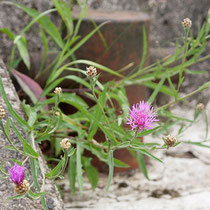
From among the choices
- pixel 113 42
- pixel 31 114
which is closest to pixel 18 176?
pixel 31 114

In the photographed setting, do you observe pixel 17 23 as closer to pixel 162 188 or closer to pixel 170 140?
pixel 162 188

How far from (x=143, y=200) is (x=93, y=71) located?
2.47 ft

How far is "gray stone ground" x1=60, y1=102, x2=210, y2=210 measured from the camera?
4.32ft

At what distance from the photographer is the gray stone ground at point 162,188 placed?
4.32ft

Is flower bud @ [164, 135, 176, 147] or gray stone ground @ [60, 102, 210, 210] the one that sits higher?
gray stone ground @ [60, 102, 210, 210]

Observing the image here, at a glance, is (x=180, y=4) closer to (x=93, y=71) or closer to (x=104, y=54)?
(x=104, y=54)

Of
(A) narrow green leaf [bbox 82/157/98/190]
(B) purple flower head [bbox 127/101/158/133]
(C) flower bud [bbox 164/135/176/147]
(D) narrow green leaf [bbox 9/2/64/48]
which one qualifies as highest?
(D) narrow green leaf [bbox 9/2/64/48]

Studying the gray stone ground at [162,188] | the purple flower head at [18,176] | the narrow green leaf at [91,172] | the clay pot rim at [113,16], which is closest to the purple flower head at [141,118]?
the purple flower head at [18,176]

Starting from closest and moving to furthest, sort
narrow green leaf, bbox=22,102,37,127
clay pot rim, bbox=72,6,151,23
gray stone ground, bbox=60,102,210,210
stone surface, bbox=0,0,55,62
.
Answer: narrow green leaf, bbox=22,102,37,127
gray stone ground, bbox=60,102,210,210
clay pot rim, bbox=72,6,151,23
stone surface, bbox=0,0,55,62

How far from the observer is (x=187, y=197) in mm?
1382

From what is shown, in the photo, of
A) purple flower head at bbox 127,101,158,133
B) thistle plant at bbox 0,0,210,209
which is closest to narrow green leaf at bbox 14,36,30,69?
thistle plant at bbox 0,0,210,209

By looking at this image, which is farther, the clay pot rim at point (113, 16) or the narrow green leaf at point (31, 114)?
the clay pot rim at point (113, 16)

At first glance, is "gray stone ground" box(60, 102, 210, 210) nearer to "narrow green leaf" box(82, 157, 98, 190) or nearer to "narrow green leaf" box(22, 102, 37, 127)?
"narrow green leaf" box(82, 157, 98, 190)

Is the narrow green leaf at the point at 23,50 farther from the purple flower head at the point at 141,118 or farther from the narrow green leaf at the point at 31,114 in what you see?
the purple flower head at the point at 141,118
